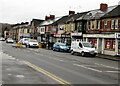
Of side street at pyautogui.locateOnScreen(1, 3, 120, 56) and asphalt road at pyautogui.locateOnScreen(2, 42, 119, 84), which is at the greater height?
side street at pyautogui.locateOnScreen(1, 3, 120, 56)

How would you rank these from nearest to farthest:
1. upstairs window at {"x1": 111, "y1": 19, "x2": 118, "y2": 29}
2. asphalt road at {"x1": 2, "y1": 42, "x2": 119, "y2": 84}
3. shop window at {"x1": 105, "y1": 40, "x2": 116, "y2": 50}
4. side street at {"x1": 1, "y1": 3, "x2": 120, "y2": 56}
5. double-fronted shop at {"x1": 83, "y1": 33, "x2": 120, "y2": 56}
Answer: asphalt road at {"x1": 2, "y1": 42, "x2": 119, "y2": 84}, double-fronted shop at {"x1": 83, "y1": 33, "x2": 120, "y2": 56}, upstairs window at {"x1": 111, "y1": 19, "x2": 118, "y2": 29}, side street at {"x1": 1, "y1": 3, "x2": 120, "y2": 56}, shop window at {"x1": 105, "y1": 40, "x2": 116, "y2": 50}

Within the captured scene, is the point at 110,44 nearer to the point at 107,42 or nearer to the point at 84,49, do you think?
the point at 107,42

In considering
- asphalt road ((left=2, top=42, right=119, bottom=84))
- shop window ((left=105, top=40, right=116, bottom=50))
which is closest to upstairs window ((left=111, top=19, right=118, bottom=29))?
shop window ((left=105, top=40, right=116, bottom=50))

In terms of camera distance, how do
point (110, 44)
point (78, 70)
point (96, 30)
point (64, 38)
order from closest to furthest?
1. point (78, 70)
2. point (110, 44)
3. point (96, 30)
4. point (64, 38)

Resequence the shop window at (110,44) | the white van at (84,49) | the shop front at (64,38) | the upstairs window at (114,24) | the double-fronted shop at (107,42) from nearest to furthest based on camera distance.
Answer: the white van at (84,49) < the double-fronted shop at (107,42) < the upstairs window at (114,24) < the shop window at (110,44) < the shop front at (64,38)

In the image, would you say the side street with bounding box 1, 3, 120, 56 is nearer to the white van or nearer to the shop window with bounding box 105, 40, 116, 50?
the shop window with bounding box 105, 40, 116, 50

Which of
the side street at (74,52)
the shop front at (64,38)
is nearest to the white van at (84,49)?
the side street at (74,52)

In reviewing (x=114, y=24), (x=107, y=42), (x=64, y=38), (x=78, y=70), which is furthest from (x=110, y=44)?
(x=78, y=70)

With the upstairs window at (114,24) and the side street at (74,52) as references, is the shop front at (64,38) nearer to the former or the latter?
the side street at (74,52)

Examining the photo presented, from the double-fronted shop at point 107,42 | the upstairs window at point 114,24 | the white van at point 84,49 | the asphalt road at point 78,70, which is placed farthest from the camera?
the upstairs window at point 114,24

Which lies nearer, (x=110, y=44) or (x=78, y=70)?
(x=78, y=70)

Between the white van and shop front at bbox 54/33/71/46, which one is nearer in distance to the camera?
the white van

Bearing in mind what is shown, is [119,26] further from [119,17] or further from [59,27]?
[59,27]

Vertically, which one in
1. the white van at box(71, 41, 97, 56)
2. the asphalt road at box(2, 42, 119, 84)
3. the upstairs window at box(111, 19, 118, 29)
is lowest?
the asphalt road at box(2, 42, 119, 84)
